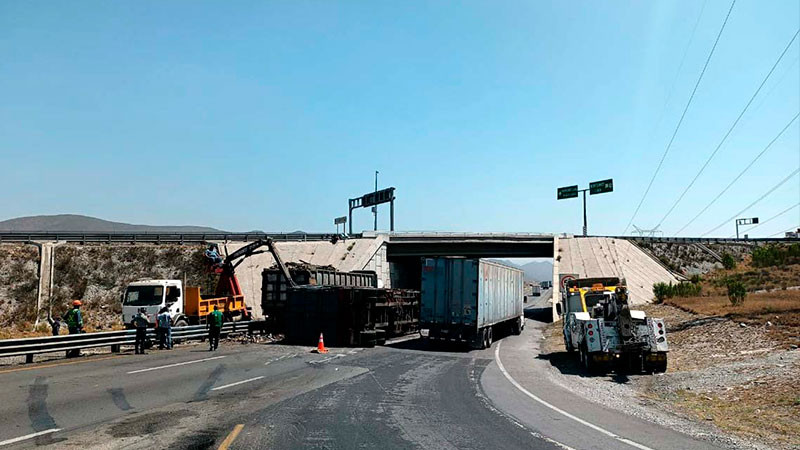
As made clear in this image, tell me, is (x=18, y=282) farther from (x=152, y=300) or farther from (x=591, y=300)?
(x=591, y=300)

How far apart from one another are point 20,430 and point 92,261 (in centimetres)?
4564

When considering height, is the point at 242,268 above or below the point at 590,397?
above

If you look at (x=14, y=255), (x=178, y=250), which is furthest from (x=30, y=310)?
(x=178, y=250)

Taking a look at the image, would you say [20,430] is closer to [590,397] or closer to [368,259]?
[590,397]

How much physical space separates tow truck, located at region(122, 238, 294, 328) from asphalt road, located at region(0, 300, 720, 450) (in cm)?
755

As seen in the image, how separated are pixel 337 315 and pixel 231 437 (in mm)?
18102

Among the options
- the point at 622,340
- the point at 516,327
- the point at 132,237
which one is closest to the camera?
the point at 622,340

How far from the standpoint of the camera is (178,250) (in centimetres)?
5425

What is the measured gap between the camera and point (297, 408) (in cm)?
1162

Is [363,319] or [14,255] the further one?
[14,255]

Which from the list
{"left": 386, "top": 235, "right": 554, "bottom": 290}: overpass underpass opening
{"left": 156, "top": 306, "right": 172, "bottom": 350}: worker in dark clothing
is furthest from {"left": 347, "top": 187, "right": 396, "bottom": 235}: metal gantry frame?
{"left": 156, "top": 306, "right": 172, "bottom": 350}: worker in dark clothing

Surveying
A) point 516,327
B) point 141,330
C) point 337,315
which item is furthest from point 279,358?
point 516,327

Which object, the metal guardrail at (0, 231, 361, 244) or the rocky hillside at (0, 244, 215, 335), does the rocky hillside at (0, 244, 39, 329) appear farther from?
the metal guardrail at (0, 231, 361, 244)

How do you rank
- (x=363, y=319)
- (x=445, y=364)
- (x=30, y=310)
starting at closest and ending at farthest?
(x=445, y=364) → (x=363, y=319) → (x=30, y=310)
